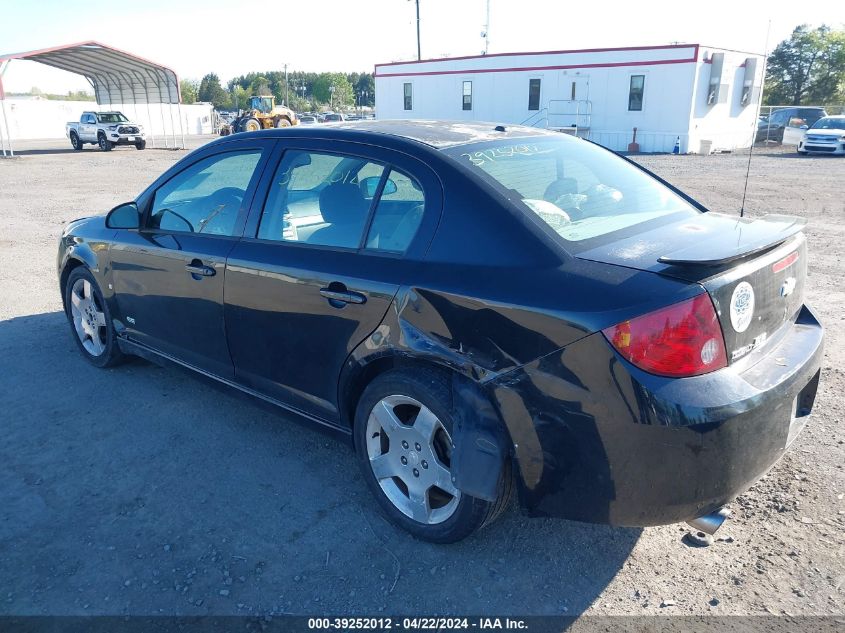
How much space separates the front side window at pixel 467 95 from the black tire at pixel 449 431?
116 feet

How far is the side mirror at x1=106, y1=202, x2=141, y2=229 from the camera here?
14.1 feet

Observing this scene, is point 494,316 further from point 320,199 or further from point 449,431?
point 320,199

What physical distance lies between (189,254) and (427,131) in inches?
60.7

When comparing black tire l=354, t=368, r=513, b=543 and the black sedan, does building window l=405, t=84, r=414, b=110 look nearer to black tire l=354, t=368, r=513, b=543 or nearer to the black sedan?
the black sedan

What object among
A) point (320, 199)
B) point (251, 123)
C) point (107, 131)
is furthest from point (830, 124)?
point (107, 131)

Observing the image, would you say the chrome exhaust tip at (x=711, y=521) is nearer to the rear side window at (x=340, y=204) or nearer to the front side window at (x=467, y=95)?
the rear side window at (x=340, y=204)

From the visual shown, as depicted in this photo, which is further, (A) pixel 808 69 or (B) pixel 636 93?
(A) pixel 808 69

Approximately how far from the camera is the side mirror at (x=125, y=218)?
429 centimetres

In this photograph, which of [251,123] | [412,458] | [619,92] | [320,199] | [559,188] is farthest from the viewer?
[251,123]

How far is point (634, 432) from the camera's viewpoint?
7.43 ft

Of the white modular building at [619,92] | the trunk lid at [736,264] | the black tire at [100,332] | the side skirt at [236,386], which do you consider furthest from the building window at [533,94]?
the trunk lid at [736,264]

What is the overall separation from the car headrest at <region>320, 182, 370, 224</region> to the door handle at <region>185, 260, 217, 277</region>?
0.74 meters

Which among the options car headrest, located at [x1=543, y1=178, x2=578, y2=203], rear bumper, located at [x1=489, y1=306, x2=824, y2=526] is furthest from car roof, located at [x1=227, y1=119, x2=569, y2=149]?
rear bumper, located at [x1=489, y1=306, x2=824, y2=526]

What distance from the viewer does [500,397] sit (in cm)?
253
